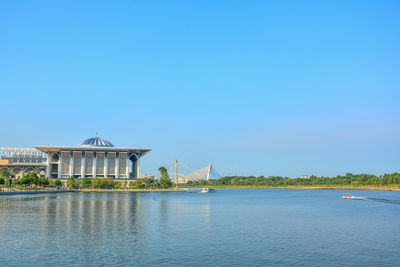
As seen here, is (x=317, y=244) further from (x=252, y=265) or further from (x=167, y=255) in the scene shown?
(x=167, y=255)

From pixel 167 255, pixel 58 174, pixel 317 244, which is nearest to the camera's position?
pixel 167 255

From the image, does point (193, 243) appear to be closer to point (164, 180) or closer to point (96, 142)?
point (164, 180)

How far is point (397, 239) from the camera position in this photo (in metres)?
32.4

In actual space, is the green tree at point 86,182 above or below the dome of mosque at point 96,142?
below

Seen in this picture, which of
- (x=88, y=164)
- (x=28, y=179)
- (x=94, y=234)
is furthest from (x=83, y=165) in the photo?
(x=94, y=234)

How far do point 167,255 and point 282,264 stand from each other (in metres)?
7.35

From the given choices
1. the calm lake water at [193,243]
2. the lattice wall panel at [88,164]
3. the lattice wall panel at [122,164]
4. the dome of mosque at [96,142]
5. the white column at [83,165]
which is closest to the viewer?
the calm lake water at [193,243]

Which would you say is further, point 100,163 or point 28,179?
point 100,163

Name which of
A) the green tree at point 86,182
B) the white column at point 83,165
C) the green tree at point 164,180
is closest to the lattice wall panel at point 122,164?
the white column at point 83,165

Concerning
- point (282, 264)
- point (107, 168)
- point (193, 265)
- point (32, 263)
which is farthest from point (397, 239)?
point (107, 168)

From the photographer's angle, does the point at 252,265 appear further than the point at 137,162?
No

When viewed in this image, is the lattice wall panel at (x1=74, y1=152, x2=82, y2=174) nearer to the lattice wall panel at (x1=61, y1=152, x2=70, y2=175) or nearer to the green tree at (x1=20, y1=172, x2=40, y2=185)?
the lattice wall panel at (x1=61, y1=152, x2=70, y2=175)

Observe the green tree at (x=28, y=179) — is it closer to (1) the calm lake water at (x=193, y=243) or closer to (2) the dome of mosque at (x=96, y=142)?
(2) the dome of mosque at (x=96, y=142)

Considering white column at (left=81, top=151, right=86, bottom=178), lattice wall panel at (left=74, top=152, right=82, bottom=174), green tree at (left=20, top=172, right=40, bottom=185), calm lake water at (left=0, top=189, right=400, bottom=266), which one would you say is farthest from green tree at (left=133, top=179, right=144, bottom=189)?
calm lake water at (left=0, top=189, right=400, bottom=266)
